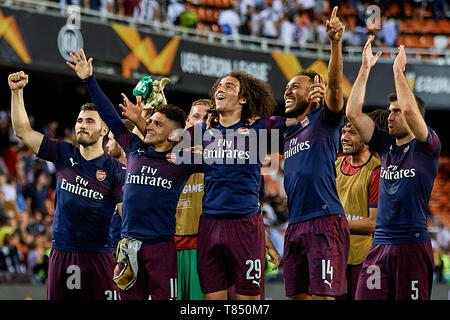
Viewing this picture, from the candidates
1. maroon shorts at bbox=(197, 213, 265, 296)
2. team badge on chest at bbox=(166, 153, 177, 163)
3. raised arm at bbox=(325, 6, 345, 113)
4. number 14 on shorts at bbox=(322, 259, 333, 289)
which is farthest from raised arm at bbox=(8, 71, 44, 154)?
number 14 on shorts at bbox=(322, 259, 333, 289)

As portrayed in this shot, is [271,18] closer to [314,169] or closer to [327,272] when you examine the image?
[314,169]

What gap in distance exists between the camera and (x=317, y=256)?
17.0 feet

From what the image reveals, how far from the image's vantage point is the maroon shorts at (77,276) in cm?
618

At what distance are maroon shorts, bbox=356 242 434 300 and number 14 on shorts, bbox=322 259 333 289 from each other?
0.54m

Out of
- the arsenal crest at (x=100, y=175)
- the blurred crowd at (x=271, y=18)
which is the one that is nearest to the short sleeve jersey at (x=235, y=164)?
the arsenal crest at (x=100, y=175)

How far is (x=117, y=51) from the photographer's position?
15172 mm

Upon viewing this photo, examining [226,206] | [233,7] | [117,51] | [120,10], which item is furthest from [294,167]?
[233,7]

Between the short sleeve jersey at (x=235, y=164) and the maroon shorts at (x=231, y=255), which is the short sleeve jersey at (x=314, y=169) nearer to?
the short sleeve jersey at (x=235, y=164)

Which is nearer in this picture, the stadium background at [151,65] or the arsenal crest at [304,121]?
the arsenal crest at [304,121]

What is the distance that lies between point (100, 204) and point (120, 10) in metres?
10.3

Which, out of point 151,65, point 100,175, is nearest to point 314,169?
point 100,175

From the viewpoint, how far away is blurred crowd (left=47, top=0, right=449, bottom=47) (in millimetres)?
16891

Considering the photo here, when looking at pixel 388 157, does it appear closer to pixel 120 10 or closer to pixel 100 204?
pixel 100 204

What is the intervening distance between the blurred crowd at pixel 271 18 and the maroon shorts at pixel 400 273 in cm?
1154
